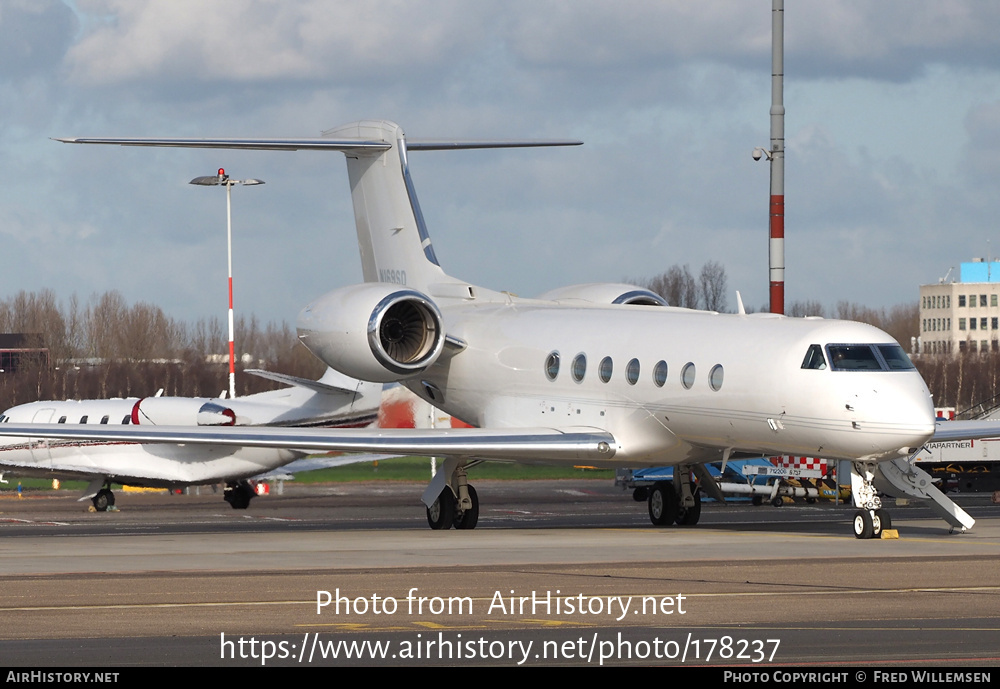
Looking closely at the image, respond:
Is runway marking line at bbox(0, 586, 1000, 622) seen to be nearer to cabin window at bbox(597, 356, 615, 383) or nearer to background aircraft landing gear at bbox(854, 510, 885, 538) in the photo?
background aircraft landing gear at bbox(854, 510, 885, 538)

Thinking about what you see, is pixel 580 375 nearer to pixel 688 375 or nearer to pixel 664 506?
pixel 688 375

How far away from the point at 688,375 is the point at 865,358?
2.88 metres

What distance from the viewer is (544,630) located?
1159 cm

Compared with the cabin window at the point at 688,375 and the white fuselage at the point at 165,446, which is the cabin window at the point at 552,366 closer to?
the cabin window at the point at 688,375

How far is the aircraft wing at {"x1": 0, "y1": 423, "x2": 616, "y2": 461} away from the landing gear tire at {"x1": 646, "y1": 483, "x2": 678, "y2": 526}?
2.27 metres

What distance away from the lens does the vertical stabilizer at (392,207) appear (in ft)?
96.4

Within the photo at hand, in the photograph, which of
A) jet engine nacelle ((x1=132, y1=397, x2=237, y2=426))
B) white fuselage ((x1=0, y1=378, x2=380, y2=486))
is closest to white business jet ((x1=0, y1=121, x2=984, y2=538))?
white fuselage ((x1=0, y1=378, x2=380, y2=486))

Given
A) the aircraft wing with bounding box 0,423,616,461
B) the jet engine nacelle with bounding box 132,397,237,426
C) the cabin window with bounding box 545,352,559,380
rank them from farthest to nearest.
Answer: the jet engine nacelle with bounding box 132,397,237,426
the cabin window with bounding box 545,352,559,380
the aircraft wing with bounding box 0,423,616,461

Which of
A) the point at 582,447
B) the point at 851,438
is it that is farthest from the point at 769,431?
the point at 582,447

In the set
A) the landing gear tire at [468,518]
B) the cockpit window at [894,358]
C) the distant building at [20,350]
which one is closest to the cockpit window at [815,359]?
the cockpit window at [894,358]

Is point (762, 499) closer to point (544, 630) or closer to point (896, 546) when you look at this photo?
point (896, 546)

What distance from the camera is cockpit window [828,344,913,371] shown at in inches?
814

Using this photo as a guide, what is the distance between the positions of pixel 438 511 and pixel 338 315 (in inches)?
147

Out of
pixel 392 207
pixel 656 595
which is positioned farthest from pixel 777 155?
pixel 656 595
